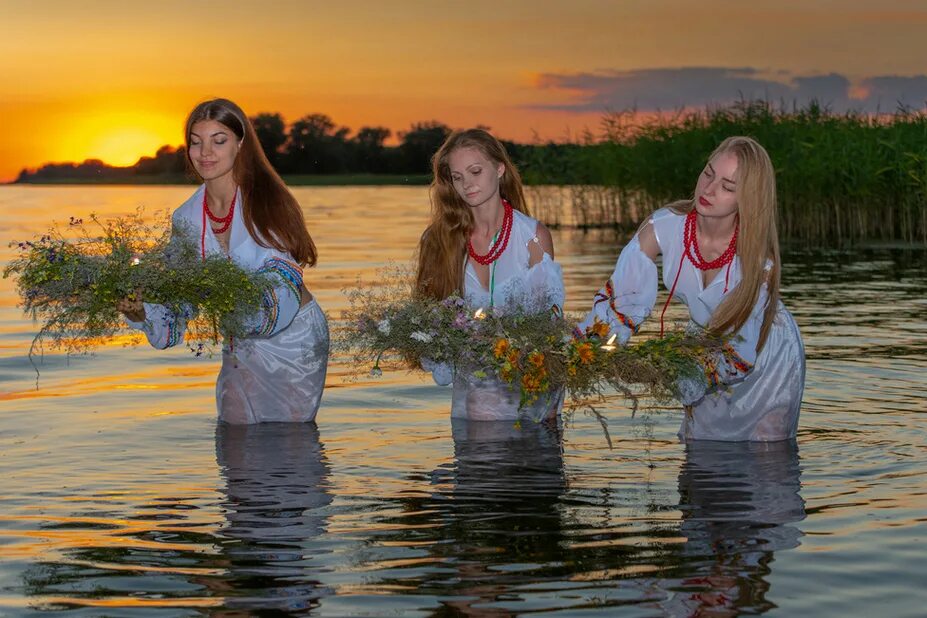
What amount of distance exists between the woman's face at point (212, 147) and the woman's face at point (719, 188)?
2931mm

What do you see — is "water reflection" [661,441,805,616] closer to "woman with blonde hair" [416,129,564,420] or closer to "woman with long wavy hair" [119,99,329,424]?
"woman with blonde hair" [416,129,564,420]

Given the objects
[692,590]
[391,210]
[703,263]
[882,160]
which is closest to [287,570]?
[692,590]

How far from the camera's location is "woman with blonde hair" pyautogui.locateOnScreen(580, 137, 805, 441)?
8.17m

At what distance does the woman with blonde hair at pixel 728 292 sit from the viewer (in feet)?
26.8

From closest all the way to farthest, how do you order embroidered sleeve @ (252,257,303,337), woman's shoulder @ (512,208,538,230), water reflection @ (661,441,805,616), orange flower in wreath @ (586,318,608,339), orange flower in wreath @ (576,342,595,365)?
water reflection @ (661,441,805,616) < orange flower in wreath @ (576,342,595,365) < orange flower in wreath @ (586,318,608,339) < embroidered sleeve @ (252,257,303,337) < woman's shoulder @ (512,208,538,230)

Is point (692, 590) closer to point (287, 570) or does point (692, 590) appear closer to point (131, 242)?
point (287, 570)

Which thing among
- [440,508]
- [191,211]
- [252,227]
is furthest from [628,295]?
[191,211]

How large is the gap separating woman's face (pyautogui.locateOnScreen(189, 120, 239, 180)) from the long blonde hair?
301 centimetres

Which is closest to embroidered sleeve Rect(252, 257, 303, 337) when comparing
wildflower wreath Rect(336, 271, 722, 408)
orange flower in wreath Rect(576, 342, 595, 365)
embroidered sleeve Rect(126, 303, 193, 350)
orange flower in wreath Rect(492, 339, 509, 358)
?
embroidered sleeve Rect(126, 303, 193, 350)

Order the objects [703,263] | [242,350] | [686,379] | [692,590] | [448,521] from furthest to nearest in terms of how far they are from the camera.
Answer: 1. [242,350]
2. [703,263]
3. [686,379]
4. [448,521]
5. [692,590]

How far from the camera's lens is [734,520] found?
293 inches

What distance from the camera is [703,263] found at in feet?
28.1

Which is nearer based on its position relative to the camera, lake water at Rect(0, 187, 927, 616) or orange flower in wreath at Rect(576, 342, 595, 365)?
lake water at Rect(0, 187, 927, 616)

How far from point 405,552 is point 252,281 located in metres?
2.44
